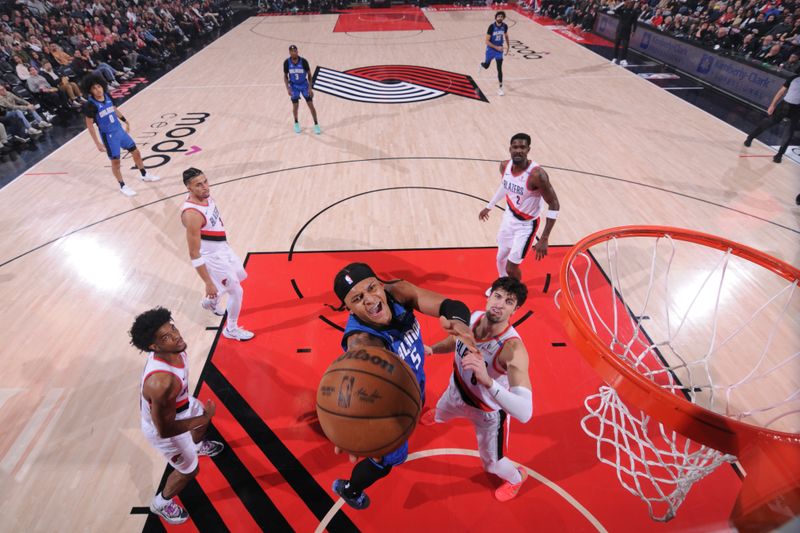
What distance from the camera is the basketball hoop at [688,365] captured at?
1962 mm

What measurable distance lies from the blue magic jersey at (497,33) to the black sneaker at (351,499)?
10137 millimetres

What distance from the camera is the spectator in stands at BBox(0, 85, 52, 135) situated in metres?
8.86

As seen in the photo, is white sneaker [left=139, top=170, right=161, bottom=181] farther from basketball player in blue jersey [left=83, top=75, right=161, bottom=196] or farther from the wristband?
the wristband

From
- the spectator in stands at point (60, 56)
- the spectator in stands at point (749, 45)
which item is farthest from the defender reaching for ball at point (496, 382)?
the spectator in stands at point (60, 56)

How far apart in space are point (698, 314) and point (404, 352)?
3782 millimetres

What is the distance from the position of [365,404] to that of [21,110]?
37.8 feet

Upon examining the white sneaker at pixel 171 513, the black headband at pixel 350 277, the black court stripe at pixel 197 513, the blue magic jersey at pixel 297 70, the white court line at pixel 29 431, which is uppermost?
the blue magic jersey at pixel 297 70

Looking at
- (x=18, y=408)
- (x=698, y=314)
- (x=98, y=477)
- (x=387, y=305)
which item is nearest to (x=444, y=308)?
(x=387, y=305)

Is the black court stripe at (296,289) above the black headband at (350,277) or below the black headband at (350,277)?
below

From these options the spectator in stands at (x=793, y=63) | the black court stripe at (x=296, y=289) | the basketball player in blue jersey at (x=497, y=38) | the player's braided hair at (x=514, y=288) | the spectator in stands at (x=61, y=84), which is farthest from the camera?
the spectator in stands at (x=61, y=84)

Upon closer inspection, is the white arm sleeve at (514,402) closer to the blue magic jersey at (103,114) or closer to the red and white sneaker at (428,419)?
the red and white sneaker at (428,419)

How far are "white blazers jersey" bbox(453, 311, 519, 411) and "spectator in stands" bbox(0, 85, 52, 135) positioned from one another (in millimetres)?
10976

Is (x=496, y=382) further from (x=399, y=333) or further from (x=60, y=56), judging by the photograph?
(x=60, y=56)

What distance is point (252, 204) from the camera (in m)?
6.73
